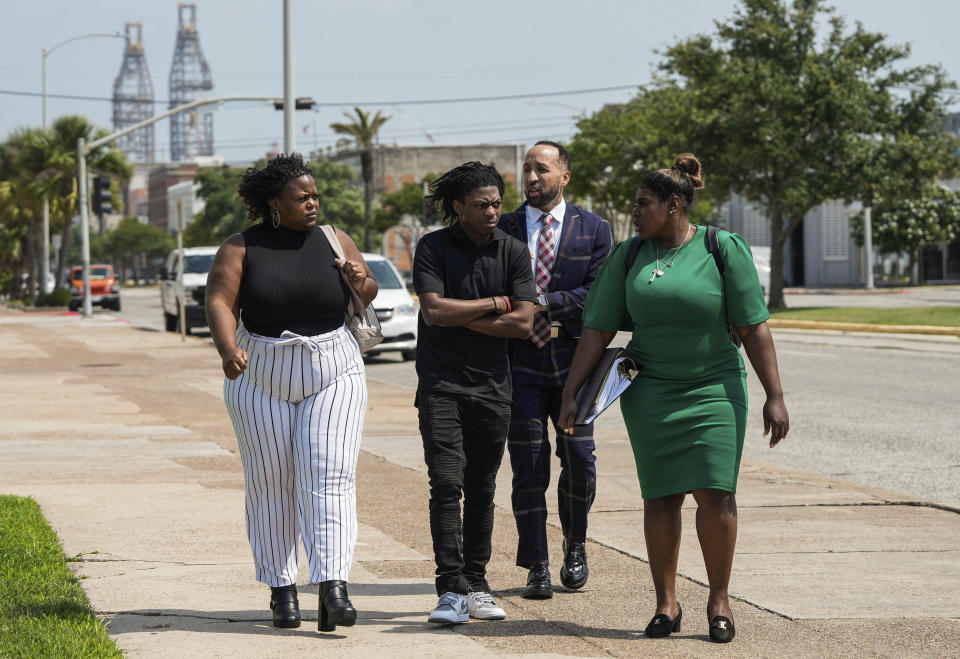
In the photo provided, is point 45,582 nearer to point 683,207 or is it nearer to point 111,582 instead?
point 111,582

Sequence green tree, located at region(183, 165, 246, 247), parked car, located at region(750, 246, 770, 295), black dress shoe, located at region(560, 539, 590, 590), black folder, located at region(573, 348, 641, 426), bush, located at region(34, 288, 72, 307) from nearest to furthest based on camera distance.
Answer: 1. black folder, located at region(573, 348, 641, 426)
2. black dress shoe, located at region(560, 539, 590, 590)
3. parked car, located at region(750, 246, 770, 295)
4. bush, located at region(34, 288, 72, 307)
5. green tree, located at region(183, 165, 246, 247)

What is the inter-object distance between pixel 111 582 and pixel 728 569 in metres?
2.69

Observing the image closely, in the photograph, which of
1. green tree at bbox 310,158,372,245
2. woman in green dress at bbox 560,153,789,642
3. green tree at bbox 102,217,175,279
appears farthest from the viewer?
green tree at bbox 102,217,175,279

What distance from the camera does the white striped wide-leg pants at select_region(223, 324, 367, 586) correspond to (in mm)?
5359

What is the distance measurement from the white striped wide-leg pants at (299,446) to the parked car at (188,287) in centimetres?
2336

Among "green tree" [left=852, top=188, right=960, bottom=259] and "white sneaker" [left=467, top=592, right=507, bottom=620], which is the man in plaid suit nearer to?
"white sneaker" [left=467, top=592, right=507, bottom=620]

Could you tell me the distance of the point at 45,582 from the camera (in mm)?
5852

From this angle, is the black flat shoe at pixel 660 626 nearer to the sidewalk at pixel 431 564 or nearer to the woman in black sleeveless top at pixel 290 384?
the sidewalk at pixel 431 564

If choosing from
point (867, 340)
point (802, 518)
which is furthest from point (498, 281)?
point (867, 340)

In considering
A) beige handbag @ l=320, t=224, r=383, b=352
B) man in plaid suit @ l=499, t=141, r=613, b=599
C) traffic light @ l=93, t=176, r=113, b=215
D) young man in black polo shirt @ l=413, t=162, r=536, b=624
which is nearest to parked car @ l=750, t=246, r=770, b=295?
traffic light @ l=93, t=176, r=113, b=215

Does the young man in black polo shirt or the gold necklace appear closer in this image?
the gold necklace

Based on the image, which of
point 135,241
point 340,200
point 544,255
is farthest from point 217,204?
point 544,255

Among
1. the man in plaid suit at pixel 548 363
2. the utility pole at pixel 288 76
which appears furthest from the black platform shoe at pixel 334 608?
the utility pole at pixel 288 76

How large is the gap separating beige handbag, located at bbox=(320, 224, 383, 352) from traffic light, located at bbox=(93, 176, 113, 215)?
36703 millimetres
